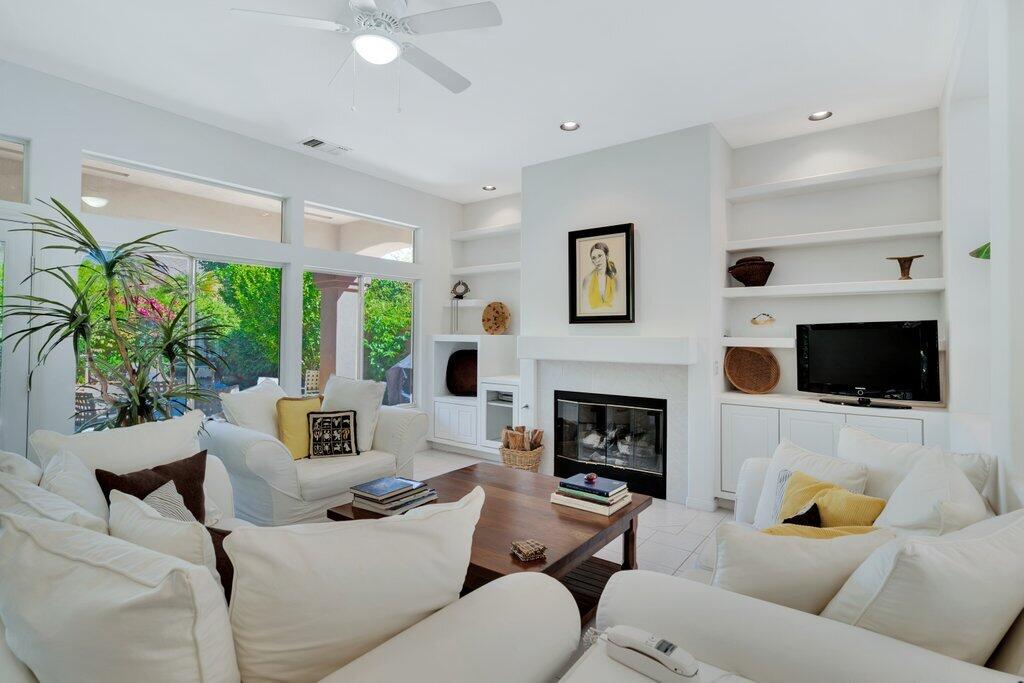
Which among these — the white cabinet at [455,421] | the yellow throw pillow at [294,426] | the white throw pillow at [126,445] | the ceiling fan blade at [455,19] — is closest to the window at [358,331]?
the white cabinet at [455,421]

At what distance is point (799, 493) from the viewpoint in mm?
1711

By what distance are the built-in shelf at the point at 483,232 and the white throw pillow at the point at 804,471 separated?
12.5 ft

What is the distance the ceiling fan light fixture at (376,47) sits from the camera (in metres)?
Answer: 2.31

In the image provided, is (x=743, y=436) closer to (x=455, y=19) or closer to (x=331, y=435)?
(x=331, y=435)

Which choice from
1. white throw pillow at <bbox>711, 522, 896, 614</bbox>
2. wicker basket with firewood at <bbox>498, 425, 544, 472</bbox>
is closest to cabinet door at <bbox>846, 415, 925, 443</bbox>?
wicker basket with firewood at <bbox>498, 425, 544, 472</bbox>

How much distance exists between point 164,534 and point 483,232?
4.80m

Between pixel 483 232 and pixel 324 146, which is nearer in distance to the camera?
pixel 324 146

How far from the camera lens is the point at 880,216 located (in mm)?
3621

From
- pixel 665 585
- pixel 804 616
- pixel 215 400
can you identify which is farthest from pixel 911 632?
pixel 215 400

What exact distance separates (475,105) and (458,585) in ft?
10.3

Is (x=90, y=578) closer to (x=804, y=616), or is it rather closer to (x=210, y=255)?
(x=804, y=616)

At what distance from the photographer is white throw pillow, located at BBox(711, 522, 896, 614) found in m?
1.11

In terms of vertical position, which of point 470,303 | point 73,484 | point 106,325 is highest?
point 470,303

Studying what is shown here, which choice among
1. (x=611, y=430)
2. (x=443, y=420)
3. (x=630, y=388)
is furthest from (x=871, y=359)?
(x=443, y=420)
